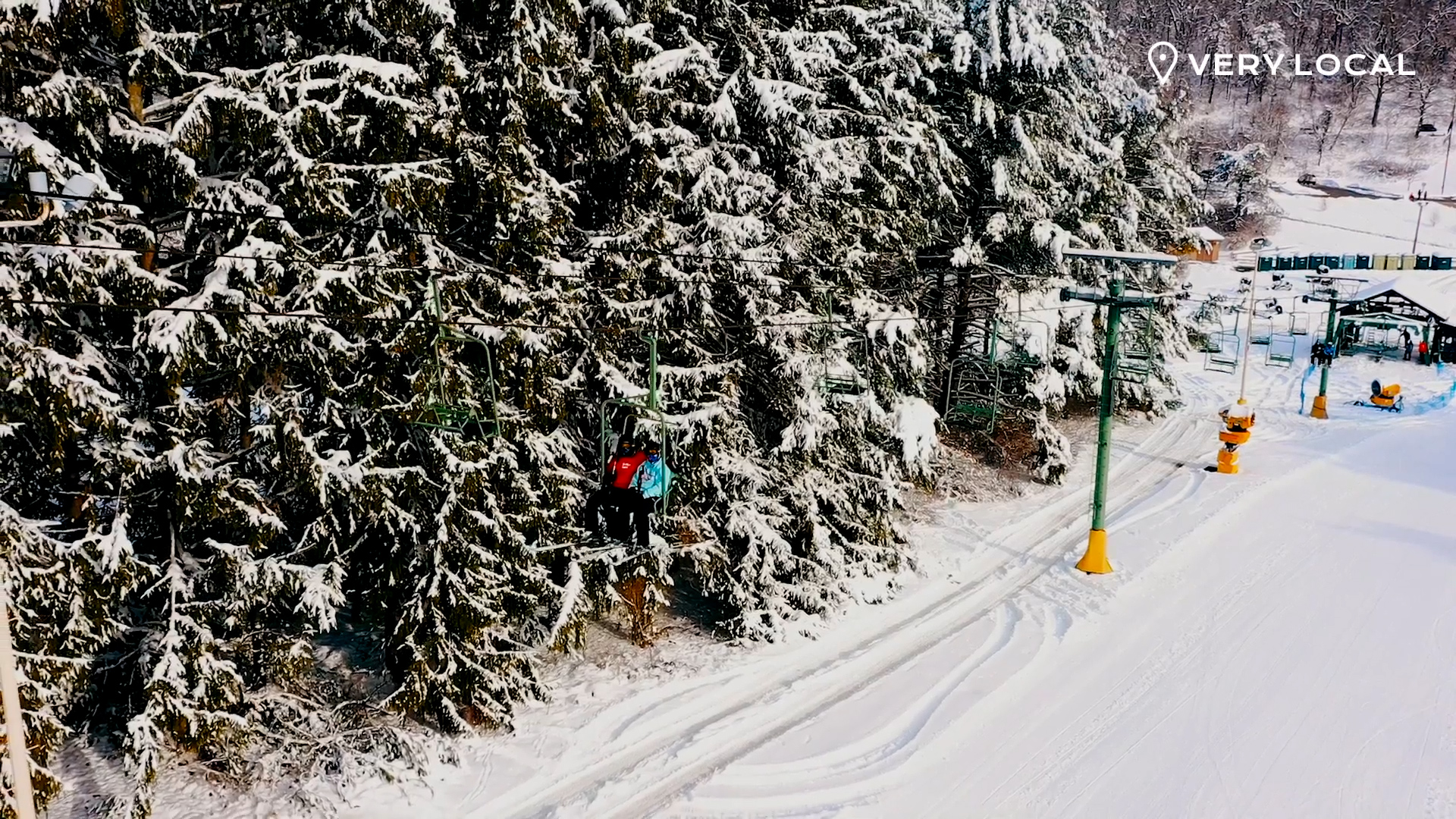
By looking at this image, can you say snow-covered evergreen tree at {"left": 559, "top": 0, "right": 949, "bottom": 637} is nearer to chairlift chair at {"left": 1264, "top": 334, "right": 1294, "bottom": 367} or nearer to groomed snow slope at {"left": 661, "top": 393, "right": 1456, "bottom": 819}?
groomed snow slope at {"left": 661, "top": 393, "right": 1456, "bottom": 819}

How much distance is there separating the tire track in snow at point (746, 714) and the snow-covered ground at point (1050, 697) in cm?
3

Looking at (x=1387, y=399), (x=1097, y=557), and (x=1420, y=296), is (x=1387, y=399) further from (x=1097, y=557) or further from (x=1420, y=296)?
(x=1097, y=557)

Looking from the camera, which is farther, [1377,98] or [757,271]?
[1377,98]

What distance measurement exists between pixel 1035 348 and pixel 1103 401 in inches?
161

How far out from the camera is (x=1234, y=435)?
752 inches

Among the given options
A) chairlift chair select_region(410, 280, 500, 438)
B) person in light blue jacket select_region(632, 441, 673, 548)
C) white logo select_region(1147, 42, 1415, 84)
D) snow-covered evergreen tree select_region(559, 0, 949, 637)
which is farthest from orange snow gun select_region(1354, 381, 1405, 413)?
white logo select_region(1147, 42, 1415, 84)

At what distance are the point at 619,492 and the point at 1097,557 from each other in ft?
28.8

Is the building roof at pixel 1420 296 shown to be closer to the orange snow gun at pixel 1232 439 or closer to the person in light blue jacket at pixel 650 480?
the orange snow gun at pixel 1232 439

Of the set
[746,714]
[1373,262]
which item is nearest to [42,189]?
[746,714]

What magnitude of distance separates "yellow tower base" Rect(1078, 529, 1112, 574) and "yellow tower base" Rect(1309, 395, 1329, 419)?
49.2ft

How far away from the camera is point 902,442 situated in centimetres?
1444

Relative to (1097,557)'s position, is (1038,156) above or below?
above

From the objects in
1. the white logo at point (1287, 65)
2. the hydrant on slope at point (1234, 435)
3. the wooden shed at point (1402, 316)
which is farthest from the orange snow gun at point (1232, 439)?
the white logo at point (1287, 65)

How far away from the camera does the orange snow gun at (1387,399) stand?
25438mm
